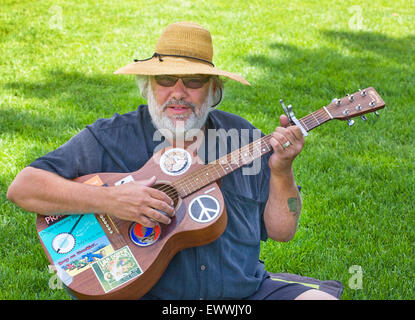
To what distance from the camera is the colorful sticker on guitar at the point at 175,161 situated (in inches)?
95.3

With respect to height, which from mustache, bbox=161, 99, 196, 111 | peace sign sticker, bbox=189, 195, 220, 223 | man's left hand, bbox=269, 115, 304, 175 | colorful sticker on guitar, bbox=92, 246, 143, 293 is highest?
mustache, bbox=161, 99, 196, 111

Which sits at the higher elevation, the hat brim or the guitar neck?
the hat brim

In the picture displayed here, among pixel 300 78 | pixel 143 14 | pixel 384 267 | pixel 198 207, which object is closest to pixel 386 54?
pixel 300 78

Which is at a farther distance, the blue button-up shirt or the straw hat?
the straw hat

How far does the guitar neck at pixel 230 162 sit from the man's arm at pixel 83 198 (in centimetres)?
14

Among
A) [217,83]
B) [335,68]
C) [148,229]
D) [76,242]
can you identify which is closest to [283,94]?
[335,68]

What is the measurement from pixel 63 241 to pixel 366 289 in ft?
6.24

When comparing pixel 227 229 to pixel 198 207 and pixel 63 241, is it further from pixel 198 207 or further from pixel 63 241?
pixel 63 241

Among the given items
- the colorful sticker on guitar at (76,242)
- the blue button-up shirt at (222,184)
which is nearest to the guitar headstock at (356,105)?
the blue button-up shirt at (222,184)

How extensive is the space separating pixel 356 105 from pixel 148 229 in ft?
3.91

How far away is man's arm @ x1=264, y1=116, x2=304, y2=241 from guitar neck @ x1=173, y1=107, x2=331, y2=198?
9 centimetres

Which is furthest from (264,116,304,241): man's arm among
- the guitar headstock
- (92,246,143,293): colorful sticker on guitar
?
(92,246,143,293): colorful sticker on guitar

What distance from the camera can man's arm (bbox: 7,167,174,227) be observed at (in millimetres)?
2223

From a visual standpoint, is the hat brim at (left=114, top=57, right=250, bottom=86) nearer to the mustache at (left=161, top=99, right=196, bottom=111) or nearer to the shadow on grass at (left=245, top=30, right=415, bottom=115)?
the mustache at (left=161, top=99, right=196, bottom=111)
